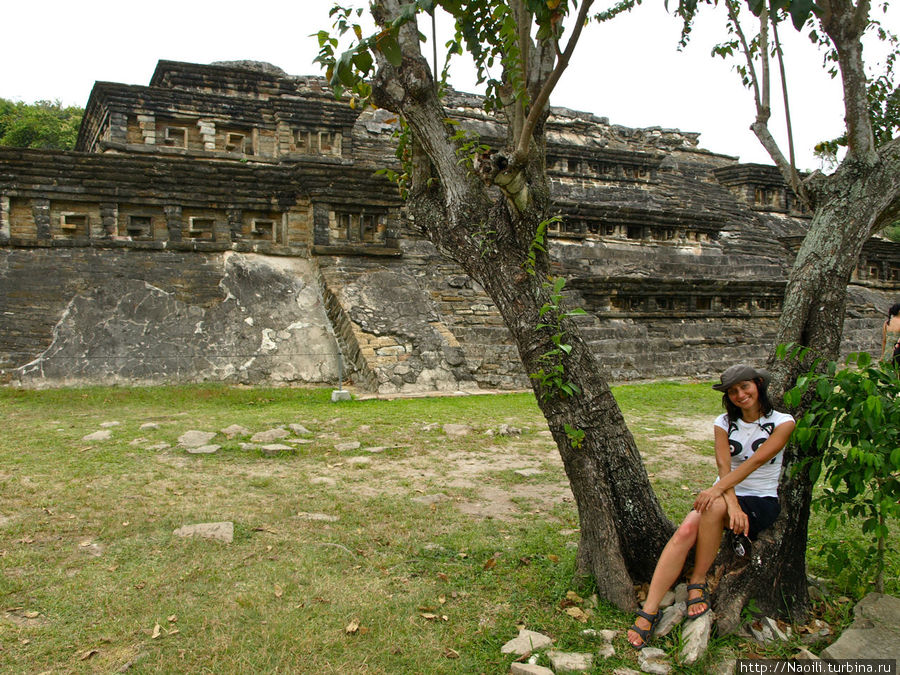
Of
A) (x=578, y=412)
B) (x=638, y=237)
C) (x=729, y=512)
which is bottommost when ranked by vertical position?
(x=729, y=512)

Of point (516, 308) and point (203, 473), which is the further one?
point (203, 473)

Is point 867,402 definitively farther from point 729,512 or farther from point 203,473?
point 203,473

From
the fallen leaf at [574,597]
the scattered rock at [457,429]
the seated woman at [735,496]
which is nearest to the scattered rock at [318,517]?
the fallen leaf at [574,597]

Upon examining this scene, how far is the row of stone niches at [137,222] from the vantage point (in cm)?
1078

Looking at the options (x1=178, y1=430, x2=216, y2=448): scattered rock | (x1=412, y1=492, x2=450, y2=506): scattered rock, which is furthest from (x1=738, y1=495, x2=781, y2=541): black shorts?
(x1=178, y1=430, x2=216, y2=448): scattered rock

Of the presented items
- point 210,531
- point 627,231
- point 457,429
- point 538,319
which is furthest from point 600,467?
point 627,231

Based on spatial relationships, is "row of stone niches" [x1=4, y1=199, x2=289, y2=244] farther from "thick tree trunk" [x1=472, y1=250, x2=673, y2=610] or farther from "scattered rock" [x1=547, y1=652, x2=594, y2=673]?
"scattered rock" [x1=547, y1=652, x2=594, y2=673]

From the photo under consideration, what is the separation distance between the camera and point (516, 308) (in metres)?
3.86

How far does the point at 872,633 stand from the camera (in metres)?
3.13

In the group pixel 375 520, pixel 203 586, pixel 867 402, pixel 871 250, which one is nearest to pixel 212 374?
pixel 375 520

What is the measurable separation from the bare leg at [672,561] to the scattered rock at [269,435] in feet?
14.5

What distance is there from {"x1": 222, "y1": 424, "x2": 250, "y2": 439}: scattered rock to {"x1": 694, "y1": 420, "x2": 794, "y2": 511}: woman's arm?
4878 millimetres

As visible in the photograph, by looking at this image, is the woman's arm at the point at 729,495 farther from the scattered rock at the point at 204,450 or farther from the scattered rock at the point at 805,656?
the scattered rock at the point at 204,450

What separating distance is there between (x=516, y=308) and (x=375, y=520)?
2006 mm
